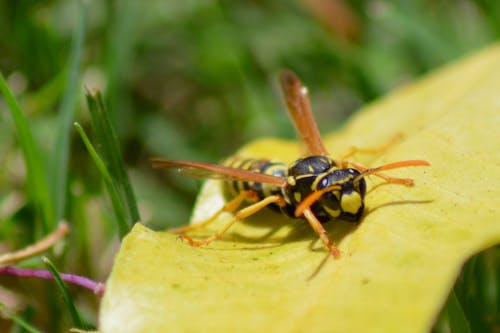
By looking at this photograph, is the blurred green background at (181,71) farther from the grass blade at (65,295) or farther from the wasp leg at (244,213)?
the wasp leg at (244,213)

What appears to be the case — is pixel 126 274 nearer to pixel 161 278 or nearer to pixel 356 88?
pixel 161 278

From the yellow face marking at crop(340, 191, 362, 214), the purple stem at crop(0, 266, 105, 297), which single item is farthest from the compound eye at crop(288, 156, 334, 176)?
the purple stem at crop(0, 266, 105, 297)

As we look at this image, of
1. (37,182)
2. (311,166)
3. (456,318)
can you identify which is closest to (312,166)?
→ (311,166)

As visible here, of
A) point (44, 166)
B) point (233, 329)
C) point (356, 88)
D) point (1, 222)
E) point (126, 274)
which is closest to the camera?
point (233, 329)

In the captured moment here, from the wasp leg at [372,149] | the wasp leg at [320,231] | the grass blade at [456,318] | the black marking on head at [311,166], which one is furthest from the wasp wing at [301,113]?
the grass blade at [456,318]

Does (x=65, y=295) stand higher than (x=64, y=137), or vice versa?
(x=64, y=137)

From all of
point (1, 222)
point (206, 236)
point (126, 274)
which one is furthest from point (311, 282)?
point (1, 222)

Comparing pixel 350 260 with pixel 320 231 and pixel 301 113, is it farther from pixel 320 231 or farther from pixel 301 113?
pixel 301 113
